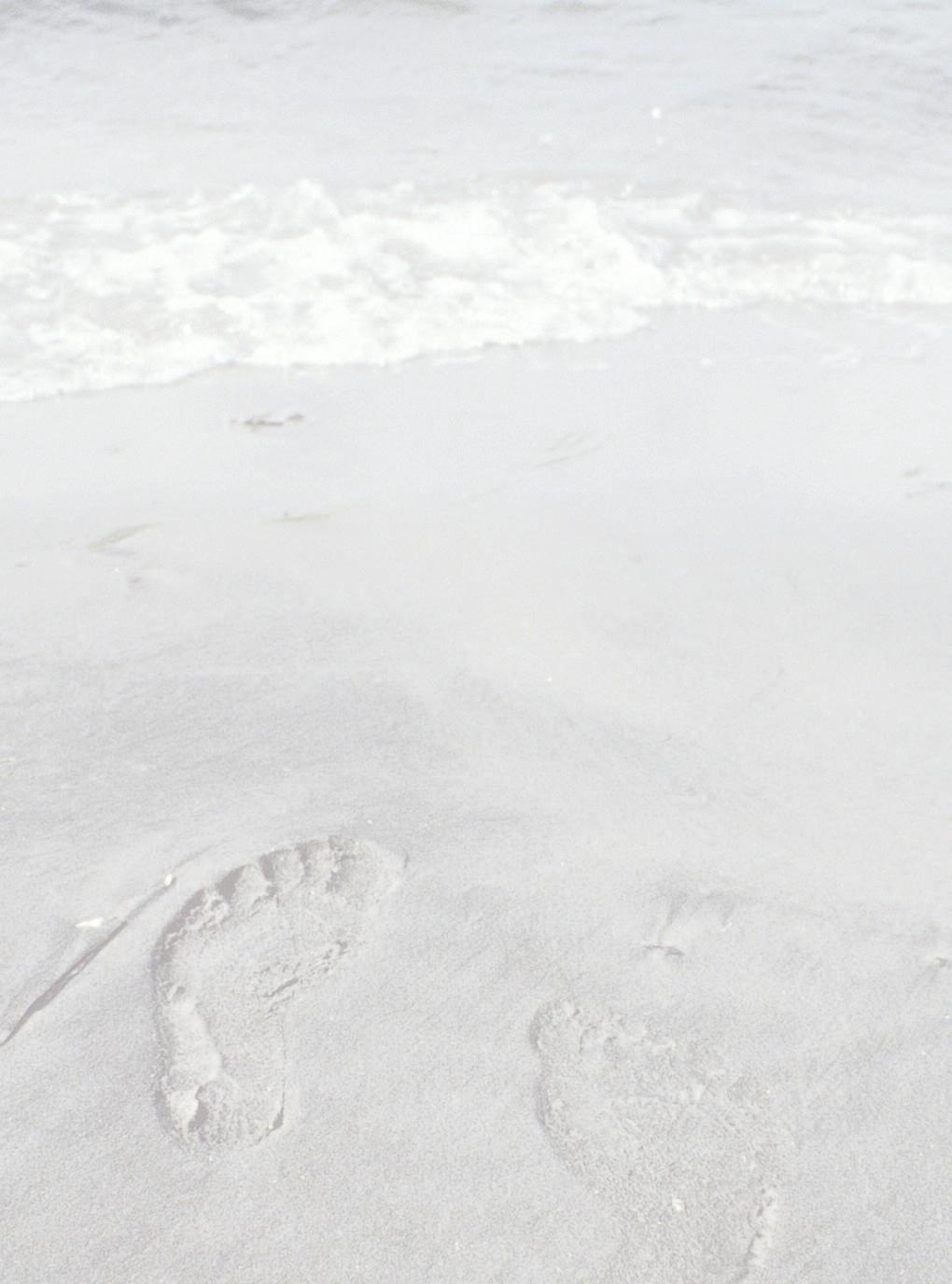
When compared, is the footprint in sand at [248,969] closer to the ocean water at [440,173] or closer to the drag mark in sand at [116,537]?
the drag mark in sand at [116,537]

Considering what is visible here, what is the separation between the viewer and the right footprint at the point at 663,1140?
131 centimetres

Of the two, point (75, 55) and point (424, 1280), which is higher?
point (75, 55)

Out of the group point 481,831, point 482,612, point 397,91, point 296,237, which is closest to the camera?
point 481,831

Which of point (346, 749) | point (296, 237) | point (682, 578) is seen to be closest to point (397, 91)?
point (296, 237)

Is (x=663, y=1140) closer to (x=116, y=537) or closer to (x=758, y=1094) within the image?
(x=758, y=1094)

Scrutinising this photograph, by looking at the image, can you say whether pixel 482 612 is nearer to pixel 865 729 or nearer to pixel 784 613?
pixel 784 613

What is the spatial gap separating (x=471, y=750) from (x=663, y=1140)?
791mm

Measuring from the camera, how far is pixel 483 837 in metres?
1.85

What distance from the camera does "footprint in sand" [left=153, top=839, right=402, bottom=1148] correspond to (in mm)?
1444

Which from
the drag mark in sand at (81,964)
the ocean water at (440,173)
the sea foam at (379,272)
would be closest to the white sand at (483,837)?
the drag mark in sand at (81,964)

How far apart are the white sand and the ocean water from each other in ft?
2.84

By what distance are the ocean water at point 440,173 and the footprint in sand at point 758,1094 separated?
241 cm

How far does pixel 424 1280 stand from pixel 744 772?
1.02 m

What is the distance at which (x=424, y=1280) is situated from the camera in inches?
50.4
